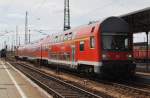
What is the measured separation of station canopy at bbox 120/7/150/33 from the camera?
23.8m

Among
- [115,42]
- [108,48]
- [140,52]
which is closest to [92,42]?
[108,48]

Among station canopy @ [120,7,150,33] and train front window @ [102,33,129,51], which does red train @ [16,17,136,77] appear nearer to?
train front window @ [102,33,129,51]

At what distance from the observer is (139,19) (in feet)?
86.4

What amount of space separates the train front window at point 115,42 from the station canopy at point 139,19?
2579mm

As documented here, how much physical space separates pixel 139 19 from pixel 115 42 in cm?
622

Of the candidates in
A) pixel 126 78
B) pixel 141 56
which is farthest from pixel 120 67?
pixel 141 56

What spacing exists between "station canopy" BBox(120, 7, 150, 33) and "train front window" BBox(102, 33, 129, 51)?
2.58m

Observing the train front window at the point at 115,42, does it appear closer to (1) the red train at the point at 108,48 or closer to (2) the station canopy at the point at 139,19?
(1) the red train at the point at 108,48

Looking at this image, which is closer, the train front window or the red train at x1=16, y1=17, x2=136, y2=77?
the red train at x1=16, y1=17, x2=136, y2=77

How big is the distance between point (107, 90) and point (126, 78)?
198 inches

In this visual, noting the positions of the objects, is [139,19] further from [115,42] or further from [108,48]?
[108,48]

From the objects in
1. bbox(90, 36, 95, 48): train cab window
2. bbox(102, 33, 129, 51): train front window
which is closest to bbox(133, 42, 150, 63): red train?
bbox(102, 33, 129, 51): train front window

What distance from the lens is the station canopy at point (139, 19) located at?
2380 centimetres

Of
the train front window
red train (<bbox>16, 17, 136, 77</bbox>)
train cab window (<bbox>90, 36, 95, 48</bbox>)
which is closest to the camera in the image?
red train (<bbox>16, 17, 136, 77</bbox>)
